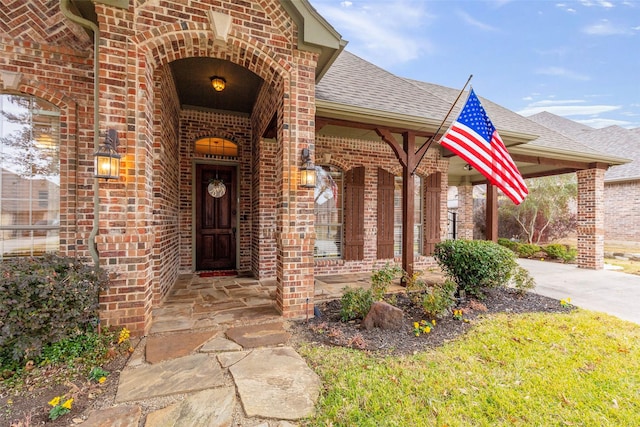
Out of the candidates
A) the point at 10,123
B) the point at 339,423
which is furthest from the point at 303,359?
the point at 10,123

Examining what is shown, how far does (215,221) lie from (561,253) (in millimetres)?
10749

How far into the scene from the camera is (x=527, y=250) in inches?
400

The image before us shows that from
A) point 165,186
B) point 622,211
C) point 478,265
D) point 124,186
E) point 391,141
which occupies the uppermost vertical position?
point 391,141

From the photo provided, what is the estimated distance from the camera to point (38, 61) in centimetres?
325

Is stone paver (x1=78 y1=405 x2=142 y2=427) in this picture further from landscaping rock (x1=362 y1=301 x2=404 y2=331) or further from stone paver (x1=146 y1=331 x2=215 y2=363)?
landscaping rock (x1=362 y1=301 x2=404 y2=331)

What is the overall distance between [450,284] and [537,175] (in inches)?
282

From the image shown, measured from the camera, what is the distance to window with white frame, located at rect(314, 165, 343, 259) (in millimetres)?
6219

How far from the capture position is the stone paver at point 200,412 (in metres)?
1.71

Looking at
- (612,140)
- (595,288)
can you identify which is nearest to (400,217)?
(595,288)

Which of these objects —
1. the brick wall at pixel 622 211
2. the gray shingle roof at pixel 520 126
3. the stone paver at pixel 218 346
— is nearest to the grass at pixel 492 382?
the stone paver at pixel 218 346

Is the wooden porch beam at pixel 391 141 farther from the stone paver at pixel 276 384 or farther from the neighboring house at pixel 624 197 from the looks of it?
the neighboring house at pixel 624 197

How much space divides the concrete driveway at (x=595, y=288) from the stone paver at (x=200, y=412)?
511 centimetres

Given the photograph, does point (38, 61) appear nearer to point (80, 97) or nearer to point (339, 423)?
point (80, 97)

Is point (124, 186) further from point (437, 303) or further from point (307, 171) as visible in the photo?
point (437, 303)
